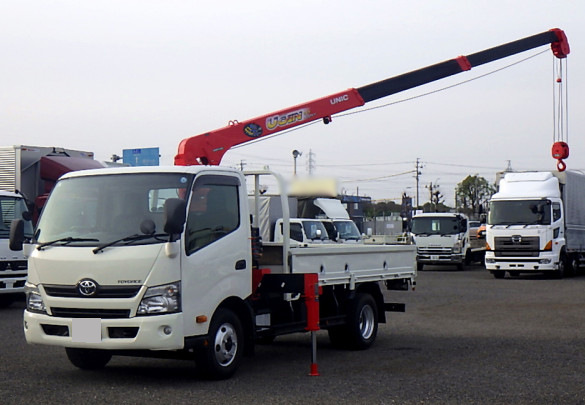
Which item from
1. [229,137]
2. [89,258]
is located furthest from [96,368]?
[229,137]

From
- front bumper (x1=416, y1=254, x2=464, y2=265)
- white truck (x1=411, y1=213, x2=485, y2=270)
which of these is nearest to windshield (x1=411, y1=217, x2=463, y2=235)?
white truck (x1=411, y1=213, x2=485, y2=270)

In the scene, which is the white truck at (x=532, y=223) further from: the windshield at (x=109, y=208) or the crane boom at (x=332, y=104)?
the windshield at (x=109, y=208)

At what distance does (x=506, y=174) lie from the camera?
93.8ft

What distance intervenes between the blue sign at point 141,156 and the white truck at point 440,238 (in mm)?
15010

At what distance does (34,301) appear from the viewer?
871 centimetres

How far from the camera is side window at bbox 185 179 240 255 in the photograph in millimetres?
8570

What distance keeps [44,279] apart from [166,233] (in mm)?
1398

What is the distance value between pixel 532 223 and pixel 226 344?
1987 centimetres

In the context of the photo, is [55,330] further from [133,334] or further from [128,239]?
[128,239]

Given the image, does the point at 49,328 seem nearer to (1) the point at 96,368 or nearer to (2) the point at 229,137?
(1) the point at 96,368

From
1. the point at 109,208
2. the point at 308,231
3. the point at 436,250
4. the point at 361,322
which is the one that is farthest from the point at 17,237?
the point at 436,250

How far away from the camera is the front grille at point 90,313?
819 centimetres

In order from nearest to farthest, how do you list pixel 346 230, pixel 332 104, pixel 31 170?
pixel 332 104, pixel 31 170, pixel 346 230

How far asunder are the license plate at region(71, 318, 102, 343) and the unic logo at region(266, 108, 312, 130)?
25.6 ft
